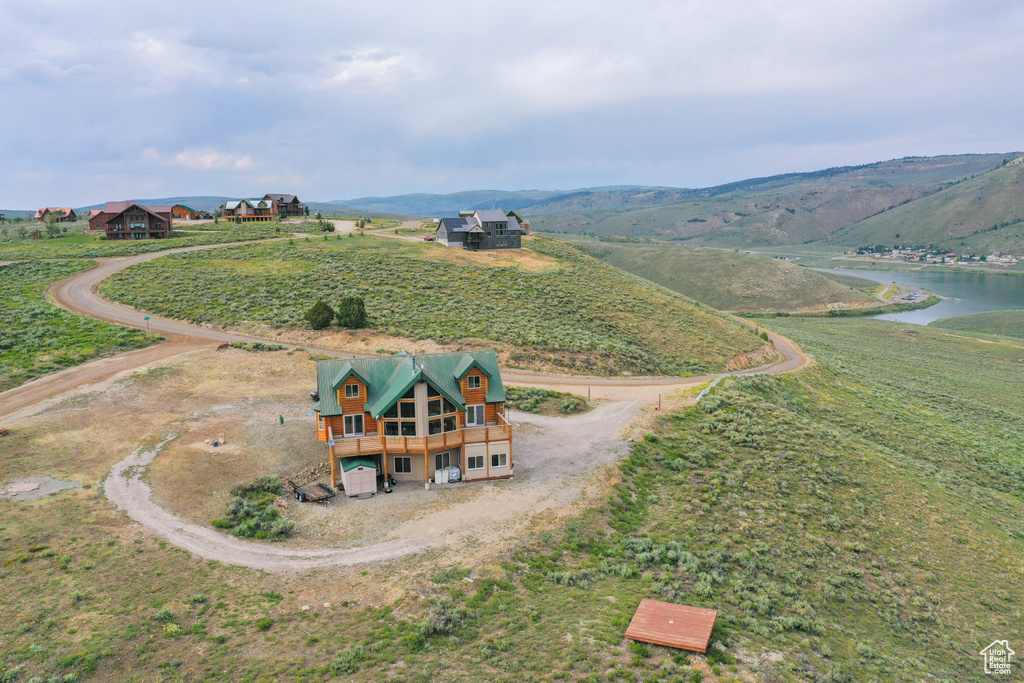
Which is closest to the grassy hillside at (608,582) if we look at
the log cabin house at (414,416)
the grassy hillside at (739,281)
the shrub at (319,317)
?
the log cabin house at (414,416)

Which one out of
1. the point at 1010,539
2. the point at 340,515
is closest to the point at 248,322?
the point at 340,515

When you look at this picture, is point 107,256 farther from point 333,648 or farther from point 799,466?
point 799,466

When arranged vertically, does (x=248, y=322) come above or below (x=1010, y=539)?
above

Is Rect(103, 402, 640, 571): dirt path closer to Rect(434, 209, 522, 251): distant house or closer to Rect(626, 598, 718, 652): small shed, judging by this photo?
Rect(626, 598, 718, 652): small shed

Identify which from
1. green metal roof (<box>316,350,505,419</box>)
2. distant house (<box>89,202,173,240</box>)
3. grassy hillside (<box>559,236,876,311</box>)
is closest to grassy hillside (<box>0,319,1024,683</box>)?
green metal roof (<box>316,350,505,419</box>)

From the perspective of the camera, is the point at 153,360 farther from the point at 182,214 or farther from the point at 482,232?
the point at 182,214
